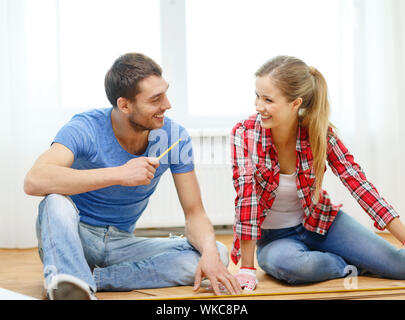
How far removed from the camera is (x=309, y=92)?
157 centimetres

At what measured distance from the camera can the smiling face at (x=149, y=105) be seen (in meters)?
1.52

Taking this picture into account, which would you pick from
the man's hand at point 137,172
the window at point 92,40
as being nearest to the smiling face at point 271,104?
the man's hand at point 137,172

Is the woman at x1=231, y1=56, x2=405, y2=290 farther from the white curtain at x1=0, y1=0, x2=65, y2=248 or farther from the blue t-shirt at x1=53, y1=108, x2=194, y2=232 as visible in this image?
the white curtain at x1=0, y1=0, x2=65, y2=248

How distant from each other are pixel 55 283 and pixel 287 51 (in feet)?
6.29

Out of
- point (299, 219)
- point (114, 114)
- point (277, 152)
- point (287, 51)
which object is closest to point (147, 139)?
point (114, 114)

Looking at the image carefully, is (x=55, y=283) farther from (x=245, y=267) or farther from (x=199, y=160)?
(x=199, y=160)

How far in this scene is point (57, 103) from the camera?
102 inches

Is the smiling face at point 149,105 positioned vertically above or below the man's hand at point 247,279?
above

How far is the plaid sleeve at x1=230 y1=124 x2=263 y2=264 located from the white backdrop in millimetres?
1249

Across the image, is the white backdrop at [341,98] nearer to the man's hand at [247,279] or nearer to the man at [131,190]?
the man at [131,190]

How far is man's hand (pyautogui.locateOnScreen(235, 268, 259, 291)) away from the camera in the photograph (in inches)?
58.6

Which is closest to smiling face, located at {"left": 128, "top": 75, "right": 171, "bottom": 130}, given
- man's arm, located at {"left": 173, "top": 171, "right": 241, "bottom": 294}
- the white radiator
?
man's arm, located at {"left": 173, "top": 171, "right": 241, "bottom": 294}

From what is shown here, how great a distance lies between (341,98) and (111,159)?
1.54 metres

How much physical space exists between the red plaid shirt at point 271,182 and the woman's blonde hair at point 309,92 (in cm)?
4
